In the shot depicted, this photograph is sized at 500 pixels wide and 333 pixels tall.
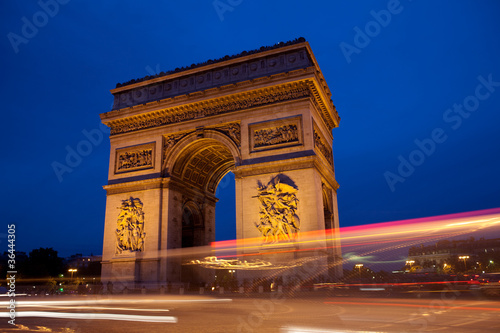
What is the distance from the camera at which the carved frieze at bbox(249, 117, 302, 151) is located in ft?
72.2

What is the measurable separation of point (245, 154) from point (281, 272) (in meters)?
7.06

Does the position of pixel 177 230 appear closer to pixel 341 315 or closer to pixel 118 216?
pixel 118 216

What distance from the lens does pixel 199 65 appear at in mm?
25516

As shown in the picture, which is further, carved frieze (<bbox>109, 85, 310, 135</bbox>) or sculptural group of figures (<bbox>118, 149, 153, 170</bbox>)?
sculptural group of figures (<bbox>118, 149, 153, 170</bbox>)

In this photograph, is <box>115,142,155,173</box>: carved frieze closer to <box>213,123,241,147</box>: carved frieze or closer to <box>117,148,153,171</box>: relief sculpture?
<box>117,148,153,171</box>: relief sculpture

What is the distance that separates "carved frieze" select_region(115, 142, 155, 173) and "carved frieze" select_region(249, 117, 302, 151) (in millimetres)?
7155

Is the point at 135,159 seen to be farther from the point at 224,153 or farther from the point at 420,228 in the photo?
the point at 420,228

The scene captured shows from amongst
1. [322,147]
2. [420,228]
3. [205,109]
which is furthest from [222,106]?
[420,228]

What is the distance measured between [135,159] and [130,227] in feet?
15.0

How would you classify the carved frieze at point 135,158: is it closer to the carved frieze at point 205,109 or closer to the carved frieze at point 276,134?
the carved frieze at point 205,109

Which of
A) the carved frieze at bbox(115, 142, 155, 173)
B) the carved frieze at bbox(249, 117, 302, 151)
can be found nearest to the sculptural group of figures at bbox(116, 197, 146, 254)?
the carved frieze at bbox(115, 142, 155, 173)

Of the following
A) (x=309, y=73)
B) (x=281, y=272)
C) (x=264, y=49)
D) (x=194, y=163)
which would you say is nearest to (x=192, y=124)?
(x=194, y=163)

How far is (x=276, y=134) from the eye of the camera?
22469mm

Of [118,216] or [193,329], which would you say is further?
[118,216]
